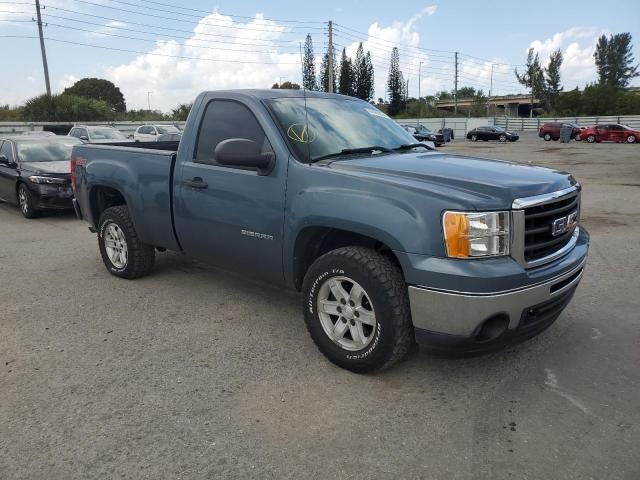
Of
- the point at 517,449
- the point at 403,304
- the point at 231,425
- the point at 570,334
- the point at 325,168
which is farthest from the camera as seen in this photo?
the point at 570,334

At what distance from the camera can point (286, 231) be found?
3871 millimetres

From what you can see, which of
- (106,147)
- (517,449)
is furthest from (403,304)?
(106,147)

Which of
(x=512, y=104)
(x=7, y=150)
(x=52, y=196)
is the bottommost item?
(x=52, y=196)

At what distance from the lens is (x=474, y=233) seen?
10.0 feet

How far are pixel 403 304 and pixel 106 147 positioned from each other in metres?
3.92

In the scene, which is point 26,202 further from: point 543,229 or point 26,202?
point 543,229

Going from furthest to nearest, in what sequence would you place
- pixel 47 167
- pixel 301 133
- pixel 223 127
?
pixel 47 167
pixel 223 127
pixel 301 133

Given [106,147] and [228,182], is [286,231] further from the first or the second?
[106,147]

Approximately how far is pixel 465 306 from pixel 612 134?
1683 inches

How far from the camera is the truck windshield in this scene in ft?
13.2

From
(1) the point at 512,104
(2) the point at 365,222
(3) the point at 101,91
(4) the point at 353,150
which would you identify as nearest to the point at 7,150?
(4) the point at 353,150

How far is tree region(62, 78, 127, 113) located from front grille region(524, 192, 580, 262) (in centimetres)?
9480

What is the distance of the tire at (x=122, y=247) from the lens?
5555 mm

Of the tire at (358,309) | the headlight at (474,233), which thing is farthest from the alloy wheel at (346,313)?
the headlight at (474,233)
